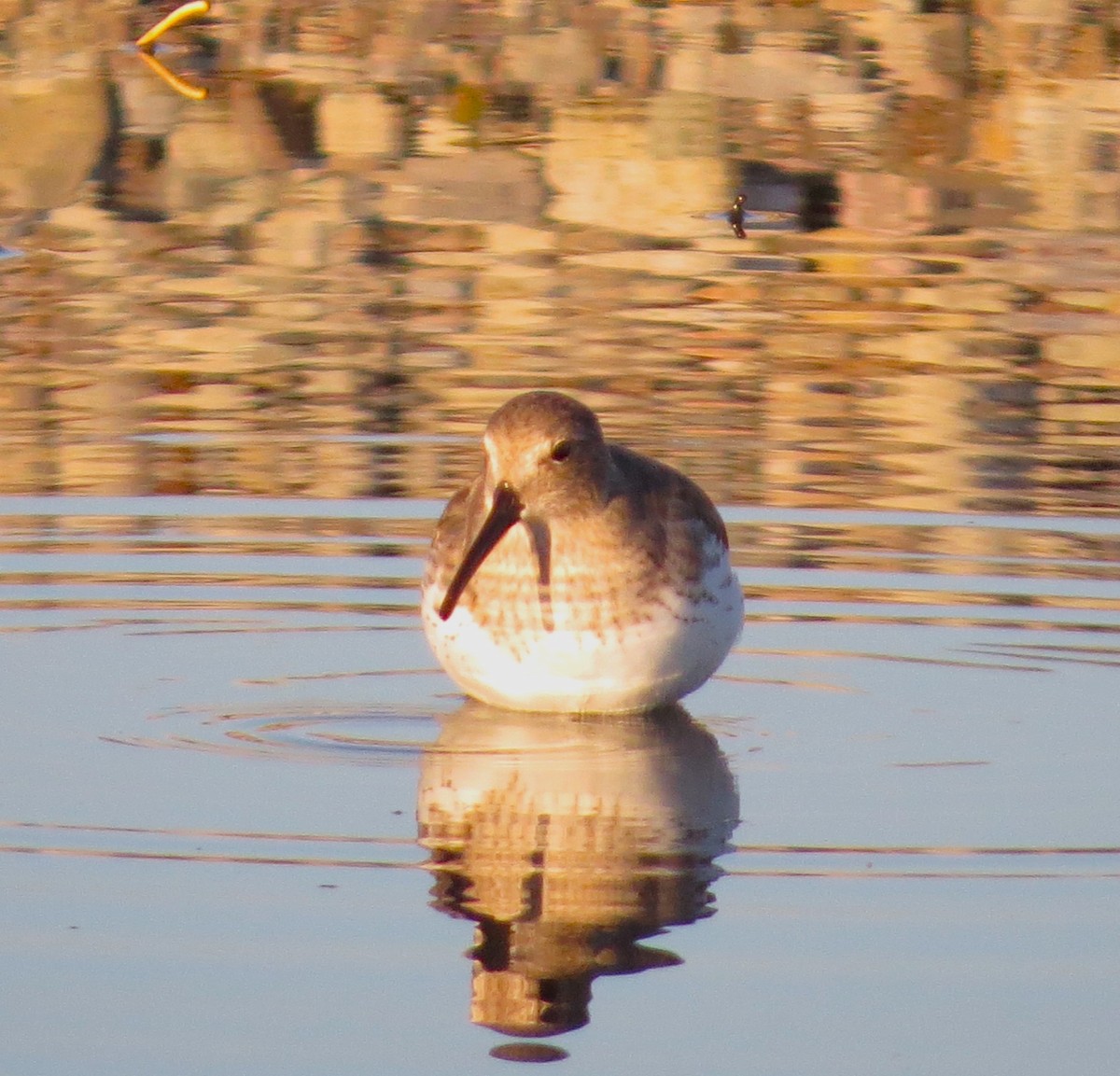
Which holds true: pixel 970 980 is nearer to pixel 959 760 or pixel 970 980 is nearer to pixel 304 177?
pixel 959 760

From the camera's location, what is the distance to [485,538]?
7.74 meters

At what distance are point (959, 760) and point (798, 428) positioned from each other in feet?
14.9

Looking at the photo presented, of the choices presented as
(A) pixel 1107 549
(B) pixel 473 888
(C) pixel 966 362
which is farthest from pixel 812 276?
(B) pixel 473 888

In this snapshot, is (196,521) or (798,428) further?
(798,428)

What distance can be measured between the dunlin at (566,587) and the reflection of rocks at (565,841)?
0.52ft

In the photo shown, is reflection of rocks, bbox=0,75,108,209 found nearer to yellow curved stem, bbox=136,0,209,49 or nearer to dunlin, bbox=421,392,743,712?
yellow curved stem, bbox=136,0,209,49

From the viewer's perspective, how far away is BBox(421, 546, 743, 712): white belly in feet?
25.5

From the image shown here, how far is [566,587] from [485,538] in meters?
0.30

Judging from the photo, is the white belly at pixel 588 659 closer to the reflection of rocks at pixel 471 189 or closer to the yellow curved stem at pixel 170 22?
the reflection of rocks at pixel 471 189

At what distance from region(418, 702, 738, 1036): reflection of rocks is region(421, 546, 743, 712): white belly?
11 cm

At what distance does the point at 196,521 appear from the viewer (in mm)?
10227

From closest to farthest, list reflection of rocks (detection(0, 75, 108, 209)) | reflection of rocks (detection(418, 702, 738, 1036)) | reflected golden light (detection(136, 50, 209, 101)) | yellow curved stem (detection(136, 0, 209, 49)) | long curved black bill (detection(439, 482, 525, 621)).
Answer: reflection of rocks (detection(418, 702, 738, 1036)), long curved black bill (detection(439, 482, 525, 621)), reflection of rocks (detection(0, 75, 108, 209)), reflected golden light (detection(136, 50, 209, 101)), yellow curved stem (detection(136, 0, 209, 49))

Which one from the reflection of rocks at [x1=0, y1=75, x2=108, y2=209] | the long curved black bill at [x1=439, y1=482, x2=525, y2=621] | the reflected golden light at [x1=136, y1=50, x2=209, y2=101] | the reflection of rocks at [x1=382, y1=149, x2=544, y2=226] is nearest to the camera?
the long curved black bill at [x1=439, y1=482, x2=525, y2=621]

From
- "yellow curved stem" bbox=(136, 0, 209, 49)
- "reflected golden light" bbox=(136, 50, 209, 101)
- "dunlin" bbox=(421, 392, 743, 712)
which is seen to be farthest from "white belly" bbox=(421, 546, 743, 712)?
"yellow curved stem" bbox=(136, 0, 209, 49)
